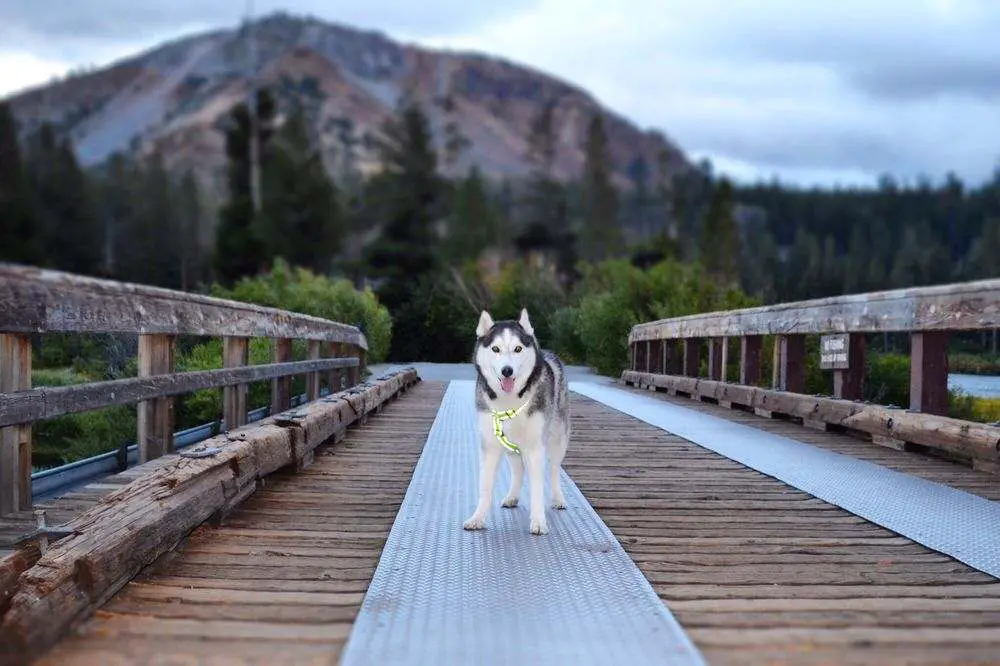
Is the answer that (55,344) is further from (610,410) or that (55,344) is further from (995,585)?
(995,585)

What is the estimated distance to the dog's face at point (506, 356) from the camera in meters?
3.75

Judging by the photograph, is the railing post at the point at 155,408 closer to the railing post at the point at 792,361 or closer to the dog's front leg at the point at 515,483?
the dog's front leg at the point at 515,483

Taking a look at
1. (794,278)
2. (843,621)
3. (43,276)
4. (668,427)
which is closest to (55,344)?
(43,276)

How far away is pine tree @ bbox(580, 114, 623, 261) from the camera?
69000mm

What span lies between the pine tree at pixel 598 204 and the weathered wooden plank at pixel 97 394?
64508mm

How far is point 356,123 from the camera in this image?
653ft

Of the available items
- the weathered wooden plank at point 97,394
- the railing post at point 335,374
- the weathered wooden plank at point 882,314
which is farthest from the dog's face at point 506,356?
the railing post at point 335,374

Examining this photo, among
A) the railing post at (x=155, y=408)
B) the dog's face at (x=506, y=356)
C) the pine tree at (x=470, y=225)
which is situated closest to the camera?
the dog's face at (x=506, y=356)

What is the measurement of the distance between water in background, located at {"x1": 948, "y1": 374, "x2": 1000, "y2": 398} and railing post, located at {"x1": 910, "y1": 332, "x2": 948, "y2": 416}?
4.06 ft

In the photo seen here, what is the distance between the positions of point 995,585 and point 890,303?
11.0 feet

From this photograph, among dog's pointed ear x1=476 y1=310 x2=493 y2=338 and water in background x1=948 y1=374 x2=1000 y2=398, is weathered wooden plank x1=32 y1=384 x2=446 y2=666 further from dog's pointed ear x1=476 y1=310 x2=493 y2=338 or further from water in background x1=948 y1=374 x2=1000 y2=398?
water in background x1=948 y1=374 x2=1000 y2=398

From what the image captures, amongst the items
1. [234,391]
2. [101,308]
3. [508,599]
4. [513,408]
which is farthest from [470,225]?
[508,599]

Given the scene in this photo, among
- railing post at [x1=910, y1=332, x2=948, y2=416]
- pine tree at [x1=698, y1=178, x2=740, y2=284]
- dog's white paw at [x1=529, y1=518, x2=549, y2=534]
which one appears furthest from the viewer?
pine tree at [x1=698, y1=178, x2=740, y2=284]

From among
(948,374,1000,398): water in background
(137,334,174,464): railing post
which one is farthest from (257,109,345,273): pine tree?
(137,334,174,464): railing post
